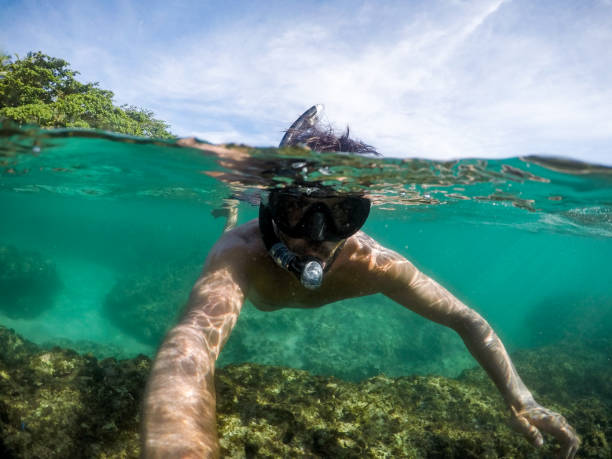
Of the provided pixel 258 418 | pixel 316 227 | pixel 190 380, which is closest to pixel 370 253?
pixel 316 227

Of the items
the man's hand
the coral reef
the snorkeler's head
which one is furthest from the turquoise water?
the man's hand

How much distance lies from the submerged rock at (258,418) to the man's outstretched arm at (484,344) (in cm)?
33

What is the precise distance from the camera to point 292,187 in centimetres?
818

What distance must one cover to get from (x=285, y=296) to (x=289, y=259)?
1021 millimetres

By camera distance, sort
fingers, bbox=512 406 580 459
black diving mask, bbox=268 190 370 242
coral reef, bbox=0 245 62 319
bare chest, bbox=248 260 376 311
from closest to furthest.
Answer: fingers, bbox=512 406 580 459
black diving mask, bbox=268 190 370 242
bare chest, bbox=248 260 376 311
coral reef, bbox=0 245 62 319

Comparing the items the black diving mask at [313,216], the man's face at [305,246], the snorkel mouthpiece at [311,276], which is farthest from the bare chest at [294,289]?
the snorkel mouthpiece at [311,276]

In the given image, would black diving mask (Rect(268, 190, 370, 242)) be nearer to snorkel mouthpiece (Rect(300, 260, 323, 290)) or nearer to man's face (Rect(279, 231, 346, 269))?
man's face (Rect(279, 231, 346, 269))

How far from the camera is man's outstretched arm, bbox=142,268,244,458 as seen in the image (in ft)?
6.20

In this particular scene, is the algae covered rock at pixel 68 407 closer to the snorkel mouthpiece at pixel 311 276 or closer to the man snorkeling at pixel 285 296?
the man snorkeling at pixel 285 296

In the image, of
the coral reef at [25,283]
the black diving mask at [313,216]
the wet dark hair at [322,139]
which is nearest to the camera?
the black diving mask at [313,216]

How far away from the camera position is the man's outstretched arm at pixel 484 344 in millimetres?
3066

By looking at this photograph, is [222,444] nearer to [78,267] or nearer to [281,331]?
[281,331]

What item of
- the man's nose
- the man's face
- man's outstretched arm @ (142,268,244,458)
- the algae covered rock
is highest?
the man's nose

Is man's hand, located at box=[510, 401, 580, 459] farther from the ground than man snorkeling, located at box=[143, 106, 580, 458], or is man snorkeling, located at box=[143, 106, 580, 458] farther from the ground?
man snorkeling, located at box=[143, 106, 580, 458]
